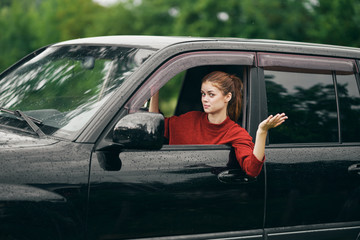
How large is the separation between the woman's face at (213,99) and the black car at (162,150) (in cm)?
15

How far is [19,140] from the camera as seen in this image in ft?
9.43

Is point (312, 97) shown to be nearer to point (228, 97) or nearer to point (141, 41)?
point (228, 97)

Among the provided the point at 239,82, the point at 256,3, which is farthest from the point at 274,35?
the point at 239,82

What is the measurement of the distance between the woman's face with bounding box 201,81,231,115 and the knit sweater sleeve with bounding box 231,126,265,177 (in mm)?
271

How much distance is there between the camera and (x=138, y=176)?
116 inches

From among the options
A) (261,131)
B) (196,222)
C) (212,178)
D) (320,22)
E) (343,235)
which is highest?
(320,22)

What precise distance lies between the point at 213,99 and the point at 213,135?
9.3 inches

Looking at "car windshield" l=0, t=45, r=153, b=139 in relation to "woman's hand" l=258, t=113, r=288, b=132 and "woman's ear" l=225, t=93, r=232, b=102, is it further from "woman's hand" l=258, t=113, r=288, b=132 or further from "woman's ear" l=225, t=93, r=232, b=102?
"woman's hand" l=258, t=113, r=288, b=132

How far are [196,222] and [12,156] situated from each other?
1081mm

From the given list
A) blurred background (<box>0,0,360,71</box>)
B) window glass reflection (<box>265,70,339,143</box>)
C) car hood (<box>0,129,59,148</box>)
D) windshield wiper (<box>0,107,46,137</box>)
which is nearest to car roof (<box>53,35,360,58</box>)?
window glass reflection (<box>265,70,339,143</box>)

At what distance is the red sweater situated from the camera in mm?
3207

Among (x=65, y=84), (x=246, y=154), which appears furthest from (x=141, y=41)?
(x=246, y=154)

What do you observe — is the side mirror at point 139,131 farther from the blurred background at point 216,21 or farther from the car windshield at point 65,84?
the blurred background at point 216,21

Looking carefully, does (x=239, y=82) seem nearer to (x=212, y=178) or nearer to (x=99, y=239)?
(x=212, y=178)
